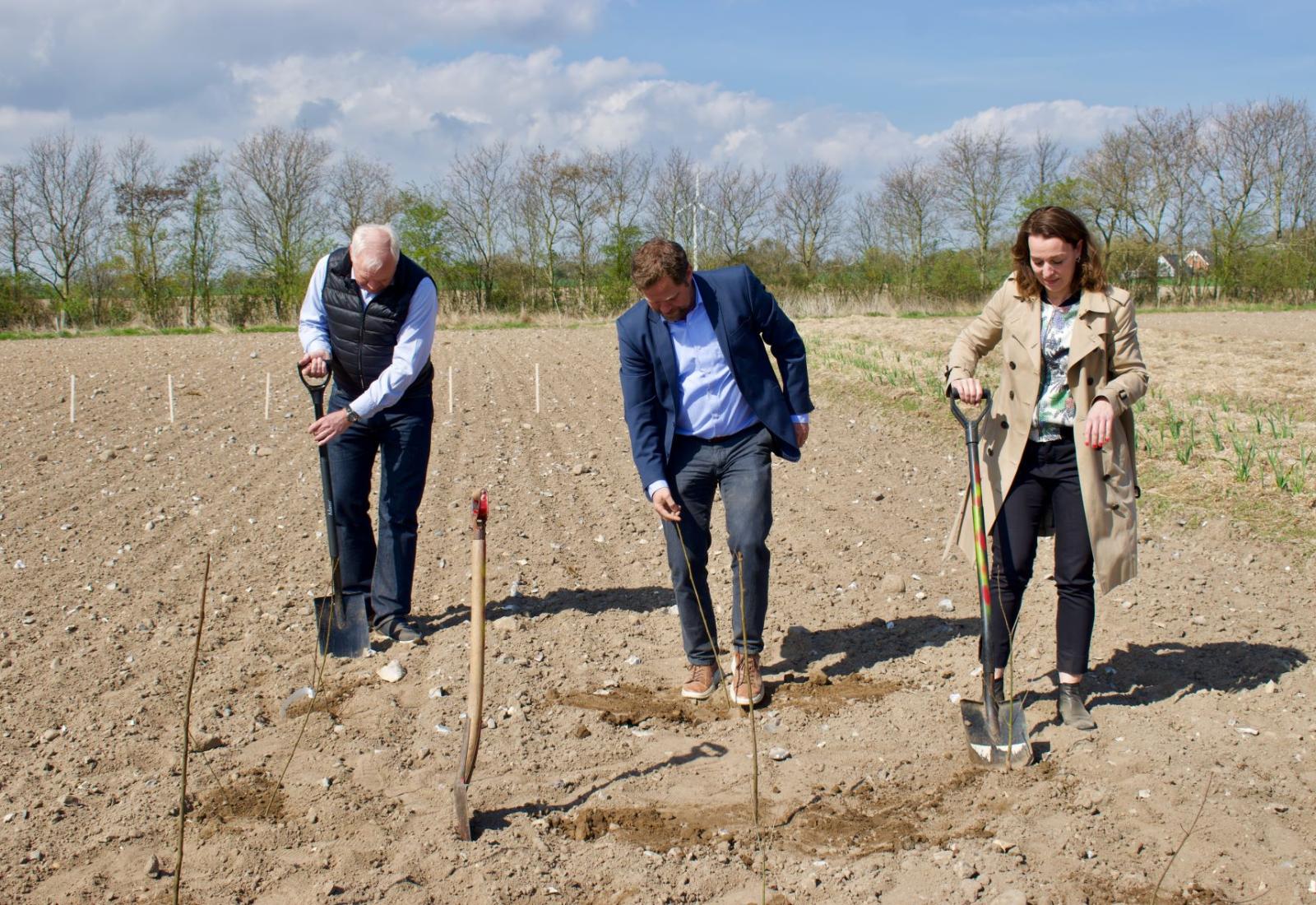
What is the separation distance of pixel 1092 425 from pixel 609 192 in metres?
34.5

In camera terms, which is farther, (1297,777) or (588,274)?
(588,274)

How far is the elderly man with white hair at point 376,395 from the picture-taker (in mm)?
4805

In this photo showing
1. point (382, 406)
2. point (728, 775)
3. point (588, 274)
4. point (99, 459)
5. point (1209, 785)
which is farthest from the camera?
point (588, 274)

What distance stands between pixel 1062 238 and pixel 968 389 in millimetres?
575

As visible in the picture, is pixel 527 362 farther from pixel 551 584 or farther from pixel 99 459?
pixel 551 584

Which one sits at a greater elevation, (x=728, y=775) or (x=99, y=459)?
(x=99, y=459)

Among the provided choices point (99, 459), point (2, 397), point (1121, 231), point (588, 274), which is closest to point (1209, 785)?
point (99, 459)

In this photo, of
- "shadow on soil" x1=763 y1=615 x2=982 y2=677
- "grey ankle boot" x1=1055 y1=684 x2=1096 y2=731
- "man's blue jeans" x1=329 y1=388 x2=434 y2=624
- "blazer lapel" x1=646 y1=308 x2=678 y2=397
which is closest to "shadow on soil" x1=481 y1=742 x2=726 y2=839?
"shadow on soil" x1=763 y1=615 x2=982 y2=677

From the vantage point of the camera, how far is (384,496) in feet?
16.8

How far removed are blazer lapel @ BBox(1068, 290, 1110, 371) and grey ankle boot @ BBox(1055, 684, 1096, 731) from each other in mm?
1199

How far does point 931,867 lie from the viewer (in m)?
3.19

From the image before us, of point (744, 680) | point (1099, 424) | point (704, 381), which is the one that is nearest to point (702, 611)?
point (744, 680)

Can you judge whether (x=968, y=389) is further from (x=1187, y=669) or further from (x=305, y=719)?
(x=305, y=719)

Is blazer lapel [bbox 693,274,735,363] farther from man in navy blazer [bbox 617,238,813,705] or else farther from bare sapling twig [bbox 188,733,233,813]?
bare sapling twig [bbox 188,733,233,813]
